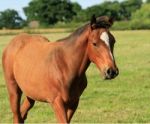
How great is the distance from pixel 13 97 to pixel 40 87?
1400 millimetres

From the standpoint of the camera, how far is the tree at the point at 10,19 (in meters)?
113

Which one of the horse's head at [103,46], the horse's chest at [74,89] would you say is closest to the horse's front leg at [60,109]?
the horse's chest at [74,89]

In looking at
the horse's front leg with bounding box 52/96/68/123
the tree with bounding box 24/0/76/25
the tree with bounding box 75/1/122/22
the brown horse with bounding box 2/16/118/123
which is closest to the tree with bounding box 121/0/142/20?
the tree with bounding box 75/1/122/22

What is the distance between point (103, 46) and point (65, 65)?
0.81m

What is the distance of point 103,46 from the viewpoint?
6.23 m

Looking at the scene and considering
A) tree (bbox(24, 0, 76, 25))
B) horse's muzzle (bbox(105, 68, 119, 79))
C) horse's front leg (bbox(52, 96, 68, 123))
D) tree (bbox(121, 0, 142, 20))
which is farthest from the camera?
tree (bbox(121, 0, 142, 20))

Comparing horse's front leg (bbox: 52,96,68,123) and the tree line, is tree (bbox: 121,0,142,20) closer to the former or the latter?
the tree line

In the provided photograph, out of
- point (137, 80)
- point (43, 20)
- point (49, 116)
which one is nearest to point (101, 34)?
point (49, 116)

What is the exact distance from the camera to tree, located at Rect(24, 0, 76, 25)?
11244 cm

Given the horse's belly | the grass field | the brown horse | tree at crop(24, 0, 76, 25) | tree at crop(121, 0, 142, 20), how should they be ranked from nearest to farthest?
the brown horse → the horse's belly → the grass field → tree at crop(24, 0, 76, 25) → tree at crop(121, 0, 142, 20)

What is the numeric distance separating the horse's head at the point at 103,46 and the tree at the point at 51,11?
104280mm

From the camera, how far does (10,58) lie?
8250 millimetres

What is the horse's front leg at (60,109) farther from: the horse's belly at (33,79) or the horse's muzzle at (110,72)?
the horse's muzzle at (110,72)

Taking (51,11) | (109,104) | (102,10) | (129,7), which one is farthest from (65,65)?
(129,7)
